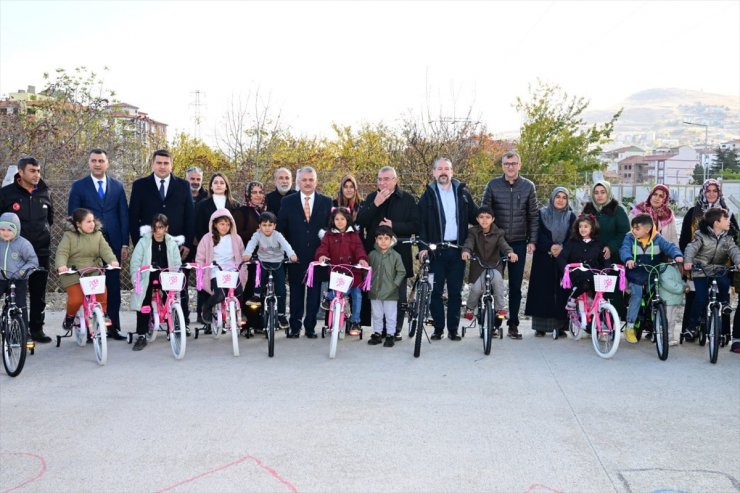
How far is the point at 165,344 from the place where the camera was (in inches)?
342

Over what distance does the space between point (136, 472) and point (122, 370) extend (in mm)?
2877

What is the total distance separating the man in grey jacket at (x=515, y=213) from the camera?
8.97 m

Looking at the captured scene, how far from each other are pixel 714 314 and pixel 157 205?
6.09m

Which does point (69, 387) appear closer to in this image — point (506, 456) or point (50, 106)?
point (506, 456)

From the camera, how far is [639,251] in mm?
8484

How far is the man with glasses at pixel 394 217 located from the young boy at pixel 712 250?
2.98 m

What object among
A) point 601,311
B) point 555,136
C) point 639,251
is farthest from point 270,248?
point 555,136

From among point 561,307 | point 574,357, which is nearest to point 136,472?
point 574,357

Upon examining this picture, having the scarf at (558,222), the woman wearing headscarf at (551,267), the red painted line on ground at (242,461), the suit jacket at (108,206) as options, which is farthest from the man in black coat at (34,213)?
the scarf at (558,222)

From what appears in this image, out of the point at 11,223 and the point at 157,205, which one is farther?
the point at 157,205

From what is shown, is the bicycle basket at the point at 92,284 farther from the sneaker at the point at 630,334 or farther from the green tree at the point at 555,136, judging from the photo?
the green tree at the point at 555,136

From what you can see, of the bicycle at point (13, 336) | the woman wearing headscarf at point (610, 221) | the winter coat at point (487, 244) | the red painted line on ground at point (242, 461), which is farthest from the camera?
the woman wearing headscarf at point (610, 221)

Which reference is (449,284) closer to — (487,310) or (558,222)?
(487,310)

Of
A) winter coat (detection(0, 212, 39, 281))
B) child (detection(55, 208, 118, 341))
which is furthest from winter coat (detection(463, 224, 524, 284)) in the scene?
winter coat (detection(0, 212, 39, 281))
